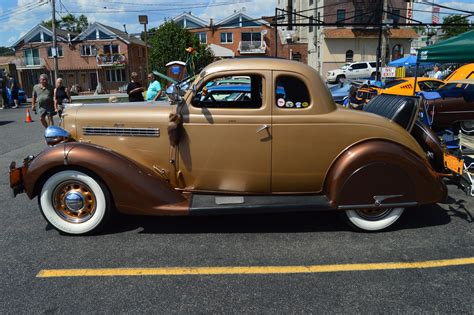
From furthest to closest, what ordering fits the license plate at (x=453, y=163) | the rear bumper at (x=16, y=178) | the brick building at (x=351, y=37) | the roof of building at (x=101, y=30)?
1. the roof of building at (x=101, y=30)
2. the brick building at (x=351, y=37)
3. the license plate at (x=453, y=163)
4. the rear bumper at (x=16, y=178)

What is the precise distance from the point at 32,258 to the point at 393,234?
362 centimetres

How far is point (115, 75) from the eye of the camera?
5072cm

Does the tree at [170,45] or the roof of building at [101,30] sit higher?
the roof of building at [101,30]

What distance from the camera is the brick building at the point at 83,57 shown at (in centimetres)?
4953

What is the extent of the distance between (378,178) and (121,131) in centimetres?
273

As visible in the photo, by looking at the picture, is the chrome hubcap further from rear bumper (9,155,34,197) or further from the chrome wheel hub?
rear bumper (9,155,34,197)

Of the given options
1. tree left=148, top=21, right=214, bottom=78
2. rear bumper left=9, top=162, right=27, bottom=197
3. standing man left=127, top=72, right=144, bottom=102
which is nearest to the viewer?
rear bumper left=9, top=162, right=27, bottom=197

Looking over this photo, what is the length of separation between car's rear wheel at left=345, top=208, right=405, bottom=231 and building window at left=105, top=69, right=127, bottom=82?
1988 inches

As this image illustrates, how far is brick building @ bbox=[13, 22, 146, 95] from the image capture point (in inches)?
1950

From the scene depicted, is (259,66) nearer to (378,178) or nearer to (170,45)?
(378,178)

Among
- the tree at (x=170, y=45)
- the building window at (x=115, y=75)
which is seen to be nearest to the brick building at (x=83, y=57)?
the building window at (x=115, y=75)

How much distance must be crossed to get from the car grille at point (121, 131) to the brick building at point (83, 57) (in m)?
48.3

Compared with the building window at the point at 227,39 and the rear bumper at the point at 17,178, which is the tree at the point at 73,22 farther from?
the rear bumper at the point at 17,178

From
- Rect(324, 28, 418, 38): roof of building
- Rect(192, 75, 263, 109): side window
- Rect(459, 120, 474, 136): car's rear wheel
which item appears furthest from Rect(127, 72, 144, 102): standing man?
Rect(324, 28, 418, 38): roof of building
